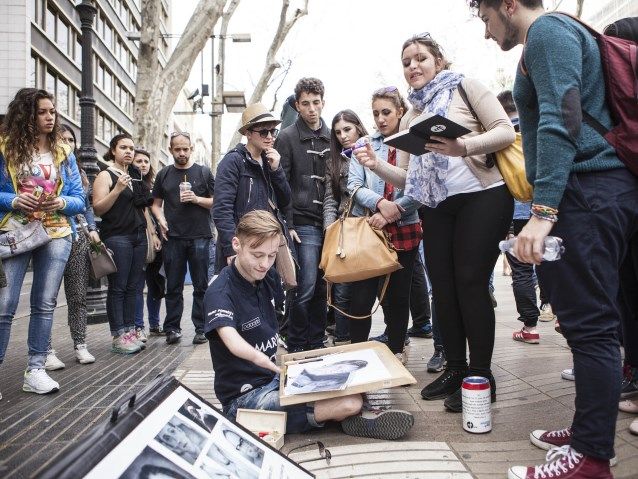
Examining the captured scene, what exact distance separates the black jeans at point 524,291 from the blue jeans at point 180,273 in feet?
9.54

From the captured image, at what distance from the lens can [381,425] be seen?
246 cm

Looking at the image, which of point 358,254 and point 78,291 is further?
point 78,291

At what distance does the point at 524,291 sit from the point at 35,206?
391 cm

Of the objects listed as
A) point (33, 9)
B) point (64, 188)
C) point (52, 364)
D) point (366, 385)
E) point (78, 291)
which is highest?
point (33, 9)

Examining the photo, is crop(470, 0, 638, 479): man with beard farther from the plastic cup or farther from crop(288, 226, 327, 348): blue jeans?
the plastic cup

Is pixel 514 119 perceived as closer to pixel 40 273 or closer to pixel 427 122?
pixel 427 122

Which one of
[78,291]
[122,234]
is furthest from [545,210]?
[122,234]

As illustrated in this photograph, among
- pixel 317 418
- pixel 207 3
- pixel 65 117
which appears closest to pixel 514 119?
→ pixel 317 418

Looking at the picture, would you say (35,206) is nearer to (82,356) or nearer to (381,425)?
(82,356)

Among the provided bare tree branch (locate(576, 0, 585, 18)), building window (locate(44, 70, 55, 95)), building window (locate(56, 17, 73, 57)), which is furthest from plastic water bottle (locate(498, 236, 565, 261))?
building window (locate(56, 17, 73, 57))

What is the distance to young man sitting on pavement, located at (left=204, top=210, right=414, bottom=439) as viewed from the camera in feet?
8.05

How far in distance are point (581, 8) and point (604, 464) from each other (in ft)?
34.9

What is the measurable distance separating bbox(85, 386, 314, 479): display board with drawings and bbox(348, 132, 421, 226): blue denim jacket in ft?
6.87

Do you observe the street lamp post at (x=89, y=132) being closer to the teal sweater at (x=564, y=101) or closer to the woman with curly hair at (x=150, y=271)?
the woman with curly hair at (x=150, y=271)
